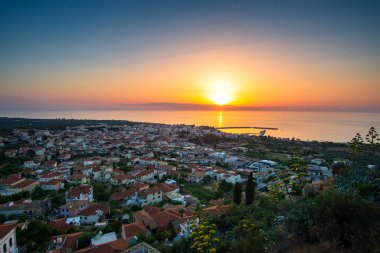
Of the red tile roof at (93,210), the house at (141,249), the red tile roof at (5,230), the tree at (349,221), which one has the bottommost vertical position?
the red tile roof at (93,210)

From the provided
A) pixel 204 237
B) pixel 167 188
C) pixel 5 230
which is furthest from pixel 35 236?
pixel 204 237

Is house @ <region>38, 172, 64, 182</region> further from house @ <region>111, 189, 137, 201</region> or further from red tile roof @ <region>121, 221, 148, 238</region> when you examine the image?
red tile roof @ <region>121, 221, 148, 238</region>

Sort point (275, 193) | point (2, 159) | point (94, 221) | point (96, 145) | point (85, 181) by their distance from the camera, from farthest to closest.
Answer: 1. point (96, 145)
2. point (2, 159)
3. point (85, 181)
4. point (94, 221)
5. point (275, 193)

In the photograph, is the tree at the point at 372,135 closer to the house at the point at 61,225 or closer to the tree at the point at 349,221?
the tree at the point at 349,221

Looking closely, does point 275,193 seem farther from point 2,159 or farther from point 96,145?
point 96,145

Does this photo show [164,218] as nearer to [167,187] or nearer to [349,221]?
[167,187]

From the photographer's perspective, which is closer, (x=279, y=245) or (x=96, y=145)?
(x=279, y=245)

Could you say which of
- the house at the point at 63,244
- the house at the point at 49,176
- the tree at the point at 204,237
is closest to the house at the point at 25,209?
the house at the point at 63,244

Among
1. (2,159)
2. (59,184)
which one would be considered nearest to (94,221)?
(59,184)
